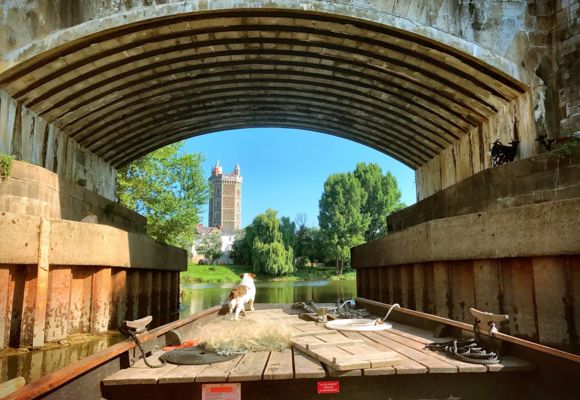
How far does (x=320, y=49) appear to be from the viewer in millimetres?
16656

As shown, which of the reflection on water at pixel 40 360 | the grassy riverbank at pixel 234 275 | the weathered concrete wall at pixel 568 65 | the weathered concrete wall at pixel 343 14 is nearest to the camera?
the reflection on water at pixel 40 360

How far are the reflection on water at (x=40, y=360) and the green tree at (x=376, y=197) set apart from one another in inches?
2784

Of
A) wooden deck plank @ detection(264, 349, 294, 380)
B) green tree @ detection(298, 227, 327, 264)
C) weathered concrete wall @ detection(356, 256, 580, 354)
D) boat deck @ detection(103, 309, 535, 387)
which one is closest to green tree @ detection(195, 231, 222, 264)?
green tree @ detection(298, 227, 327, 264)

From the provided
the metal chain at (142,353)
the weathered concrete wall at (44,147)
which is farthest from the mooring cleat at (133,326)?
the weathered concrete wall at (44,147)

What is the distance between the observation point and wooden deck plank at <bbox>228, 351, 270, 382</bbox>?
176 inches

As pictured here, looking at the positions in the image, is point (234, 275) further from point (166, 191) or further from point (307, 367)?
point (307, 367)

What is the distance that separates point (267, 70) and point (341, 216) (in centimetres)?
5692

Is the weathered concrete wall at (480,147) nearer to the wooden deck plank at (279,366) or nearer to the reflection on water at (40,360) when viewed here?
the wooden deck plank at (279,366)

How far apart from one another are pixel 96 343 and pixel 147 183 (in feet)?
81.5

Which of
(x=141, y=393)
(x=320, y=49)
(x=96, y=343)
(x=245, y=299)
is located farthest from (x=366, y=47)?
(x=141, y=393)

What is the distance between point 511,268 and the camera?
9.13m

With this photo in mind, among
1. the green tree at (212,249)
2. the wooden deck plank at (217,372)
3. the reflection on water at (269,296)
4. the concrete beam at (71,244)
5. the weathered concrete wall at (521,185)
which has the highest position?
the green tree at (212,249)

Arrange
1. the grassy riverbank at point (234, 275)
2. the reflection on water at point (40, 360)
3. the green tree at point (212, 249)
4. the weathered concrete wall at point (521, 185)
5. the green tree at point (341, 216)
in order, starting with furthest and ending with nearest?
the green tree at point (212, 249), the green tree at point (341, 216), the grassy riverbank at point (234, 275), the weathered concrete wall at point (521, 185), the reflection on water at point (40, 360)

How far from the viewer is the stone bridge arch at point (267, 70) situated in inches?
538
